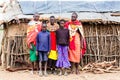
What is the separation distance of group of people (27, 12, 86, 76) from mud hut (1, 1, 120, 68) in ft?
2.88

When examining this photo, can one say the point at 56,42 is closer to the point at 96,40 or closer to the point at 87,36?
the point at 87,36

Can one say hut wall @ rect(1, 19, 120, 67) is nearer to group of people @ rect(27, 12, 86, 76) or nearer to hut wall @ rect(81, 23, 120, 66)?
hut wall @ rect(81, 23, 120, 66)

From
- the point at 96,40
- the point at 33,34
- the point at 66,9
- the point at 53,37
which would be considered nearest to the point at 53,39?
the point at 53,37

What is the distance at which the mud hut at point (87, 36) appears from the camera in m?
12.5

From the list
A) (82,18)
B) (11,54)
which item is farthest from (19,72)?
(82,18)

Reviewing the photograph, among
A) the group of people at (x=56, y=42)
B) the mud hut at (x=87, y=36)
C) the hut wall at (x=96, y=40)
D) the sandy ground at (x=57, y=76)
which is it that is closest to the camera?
the sandy ground at (x=57, y=76)

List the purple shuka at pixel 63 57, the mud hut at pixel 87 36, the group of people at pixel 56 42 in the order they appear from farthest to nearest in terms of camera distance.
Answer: the mud hut at pixel 87 36
the purple shuka at pixel 63 57
the group of people at pixel 56 42

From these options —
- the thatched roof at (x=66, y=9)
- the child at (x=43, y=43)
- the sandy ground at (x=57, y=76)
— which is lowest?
the sandy ground at (x=57, y=76)

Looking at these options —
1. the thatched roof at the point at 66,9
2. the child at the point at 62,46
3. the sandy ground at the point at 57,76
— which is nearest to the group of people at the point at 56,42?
the child at the point at 62,46

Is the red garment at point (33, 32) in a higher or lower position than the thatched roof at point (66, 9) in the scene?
lower

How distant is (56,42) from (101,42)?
1937mm

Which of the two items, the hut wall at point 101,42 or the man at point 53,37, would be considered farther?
the hut wall at point 101,42

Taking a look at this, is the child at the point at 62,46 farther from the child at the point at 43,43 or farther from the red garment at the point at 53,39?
the child at the point at 43,43

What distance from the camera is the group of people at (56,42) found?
11383 millimetres
